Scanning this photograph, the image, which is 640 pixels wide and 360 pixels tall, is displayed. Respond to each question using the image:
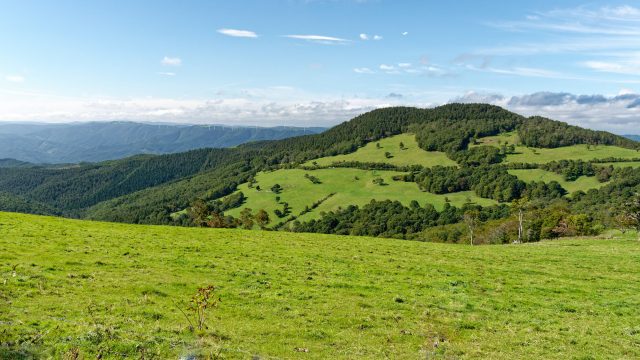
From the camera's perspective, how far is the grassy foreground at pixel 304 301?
15719mm

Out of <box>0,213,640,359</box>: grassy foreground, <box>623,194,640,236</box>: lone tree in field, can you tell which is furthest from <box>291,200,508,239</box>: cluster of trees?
<box>0,213,640,359</box>: grassy foreground

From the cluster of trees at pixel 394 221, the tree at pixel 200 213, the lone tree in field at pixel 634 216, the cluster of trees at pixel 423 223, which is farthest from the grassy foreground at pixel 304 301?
the cluster of trees at pixel 394 221

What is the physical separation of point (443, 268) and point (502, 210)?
166 meters

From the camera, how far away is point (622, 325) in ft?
67.7

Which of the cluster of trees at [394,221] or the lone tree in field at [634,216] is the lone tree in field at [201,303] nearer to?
the lone tree in field at [634,216]

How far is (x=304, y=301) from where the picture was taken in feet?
74.4

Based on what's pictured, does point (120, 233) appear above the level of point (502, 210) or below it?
above

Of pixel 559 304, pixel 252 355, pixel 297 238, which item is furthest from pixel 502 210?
pixel 252 355

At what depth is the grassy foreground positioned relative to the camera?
15.7m

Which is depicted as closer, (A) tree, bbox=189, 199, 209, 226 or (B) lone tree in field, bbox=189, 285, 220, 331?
(B) lone tree in field, bbox=189, 285, 220, 331

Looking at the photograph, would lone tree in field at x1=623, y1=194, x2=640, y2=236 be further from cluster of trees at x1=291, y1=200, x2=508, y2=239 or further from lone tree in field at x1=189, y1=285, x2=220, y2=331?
cluster of trees at x1=291, y1=200, x2=508, y2=239

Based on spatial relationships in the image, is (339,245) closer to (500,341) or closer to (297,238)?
(297,238)

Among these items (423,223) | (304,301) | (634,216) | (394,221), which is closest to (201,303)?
(304,301)

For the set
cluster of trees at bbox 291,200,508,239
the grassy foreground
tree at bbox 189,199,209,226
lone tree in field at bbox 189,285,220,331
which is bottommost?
cluster of trees at bbox 291,200,508,239
